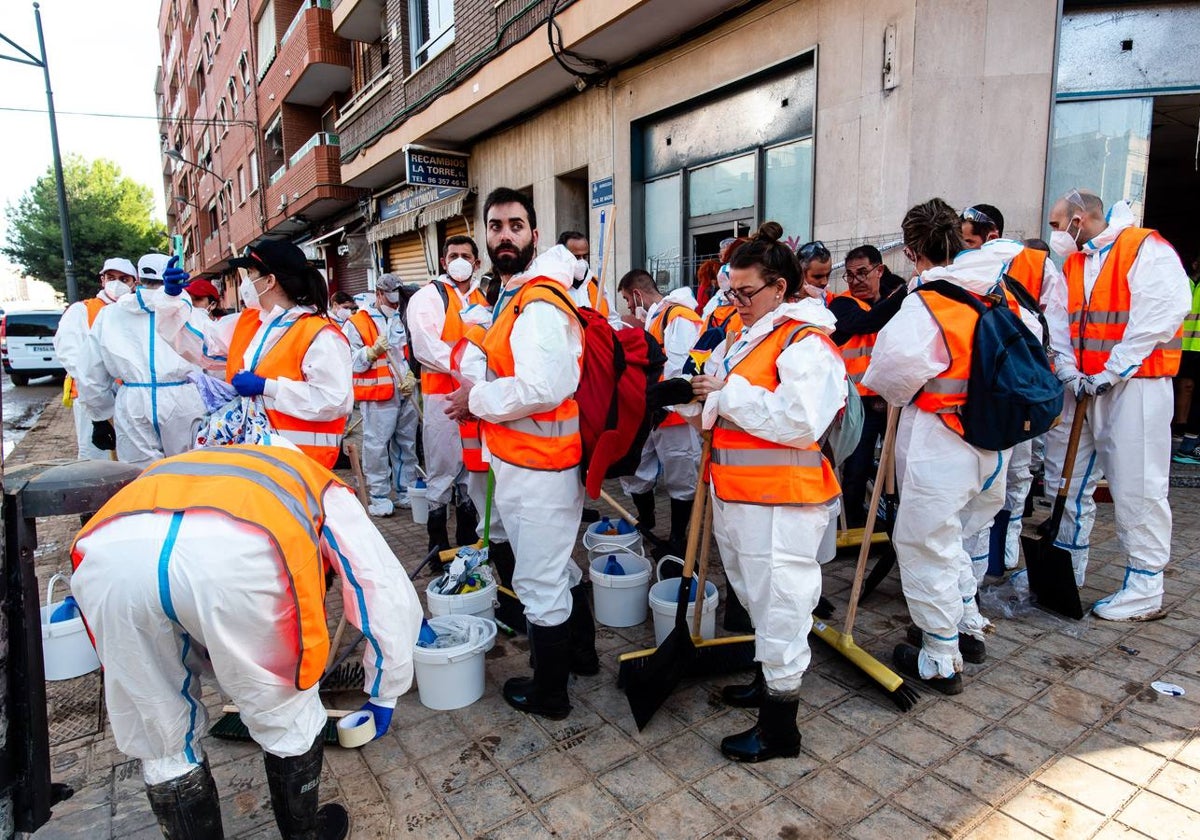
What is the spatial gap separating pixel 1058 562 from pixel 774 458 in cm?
241

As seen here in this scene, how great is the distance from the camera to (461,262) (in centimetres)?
539

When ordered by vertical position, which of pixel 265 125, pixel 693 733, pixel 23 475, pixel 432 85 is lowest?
pixel 693 733

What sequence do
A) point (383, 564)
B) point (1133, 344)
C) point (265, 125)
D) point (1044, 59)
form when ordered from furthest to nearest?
1. point (265, 125)
2. point (1044, 59)
3. point (1133, 344)
4. point (383, 564)

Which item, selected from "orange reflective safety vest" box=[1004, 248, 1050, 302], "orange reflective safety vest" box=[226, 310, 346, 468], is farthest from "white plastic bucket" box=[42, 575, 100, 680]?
"orange reflective safety vest" box=[1004, 248, 1050, 302]

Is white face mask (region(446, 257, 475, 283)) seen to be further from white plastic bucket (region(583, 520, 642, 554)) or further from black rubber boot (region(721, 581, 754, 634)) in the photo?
black rubber boot (region(721, 581, 754, 634))

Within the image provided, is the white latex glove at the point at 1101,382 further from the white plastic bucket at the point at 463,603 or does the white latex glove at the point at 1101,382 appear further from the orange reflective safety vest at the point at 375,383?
the orange reflective safety vest at the point at 375,383

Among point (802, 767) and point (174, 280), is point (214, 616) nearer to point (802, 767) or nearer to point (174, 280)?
point (802, 767)

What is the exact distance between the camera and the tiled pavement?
7.86 ft

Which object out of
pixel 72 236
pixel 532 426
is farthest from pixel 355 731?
pixel 72 236

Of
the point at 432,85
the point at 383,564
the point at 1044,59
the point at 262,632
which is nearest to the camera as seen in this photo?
the point at 262,632

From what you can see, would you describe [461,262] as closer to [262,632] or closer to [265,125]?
[262,632]

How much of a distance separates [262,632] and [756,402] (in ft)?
5.57

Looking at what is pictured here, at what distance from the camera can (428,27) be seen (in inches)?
511

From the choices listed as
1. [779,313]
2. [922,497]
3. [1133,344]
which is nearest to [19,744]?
[779,313]
